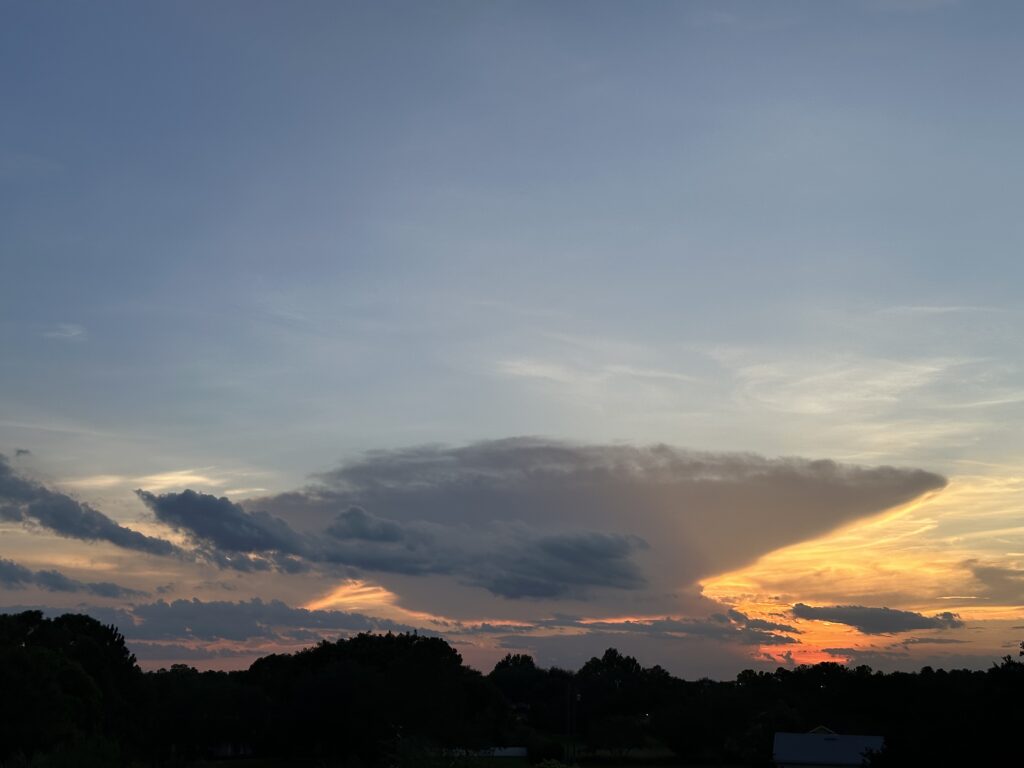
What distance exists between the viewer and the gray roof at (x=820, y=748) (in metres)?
87.5

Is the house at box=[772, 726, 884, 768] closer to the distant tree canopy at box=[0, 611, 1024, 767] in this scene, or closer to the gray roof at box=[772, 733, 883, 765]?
the gray roof at box=[772, 733, 883, 765]

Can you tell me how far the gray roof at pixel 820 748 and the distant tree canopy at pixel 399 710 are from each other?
3859mm

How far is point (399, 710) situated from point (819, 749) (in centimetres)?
3664

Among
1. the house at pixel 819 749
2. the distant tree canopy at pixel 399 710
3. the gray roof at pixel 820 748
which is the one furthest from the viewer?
the gray roof at pixel 820 748

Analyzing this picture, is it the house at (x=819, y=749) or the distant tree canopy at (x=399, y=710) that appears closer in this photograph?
the distant tree canopy at (x=399, y=710)

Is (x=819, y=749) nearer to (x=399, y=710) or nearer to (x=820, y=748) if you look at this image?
(x=820, y=748)

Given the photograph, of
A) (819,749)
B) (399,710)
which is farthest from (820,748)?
(399,710)

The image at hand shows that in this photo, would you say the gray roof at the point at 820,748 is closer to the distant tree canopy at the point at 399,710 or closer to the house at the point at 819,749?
the house at the point at 819,749

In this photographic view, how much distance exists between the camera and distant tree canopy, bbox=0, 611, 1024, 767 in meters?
45.8

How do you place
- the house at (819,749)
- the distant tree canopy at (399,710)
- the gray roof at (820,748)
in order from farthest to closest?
the gray roof at (820,748) < the house at (819,749) < the distant tree canopy at (399,710)

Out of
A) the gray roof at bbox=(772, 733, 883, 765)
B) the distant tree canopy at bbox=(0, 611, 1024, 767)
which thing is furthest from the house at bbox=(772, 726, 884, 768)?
the distant tree canopy at bbox=(0, 611, 1024, 767)

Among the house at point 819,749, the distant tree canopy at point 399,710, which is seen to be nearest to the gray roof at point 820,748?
the house at point 819,749

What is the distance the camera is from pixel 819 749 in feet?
291

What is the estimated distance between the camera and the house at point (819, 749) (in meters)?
87.3
